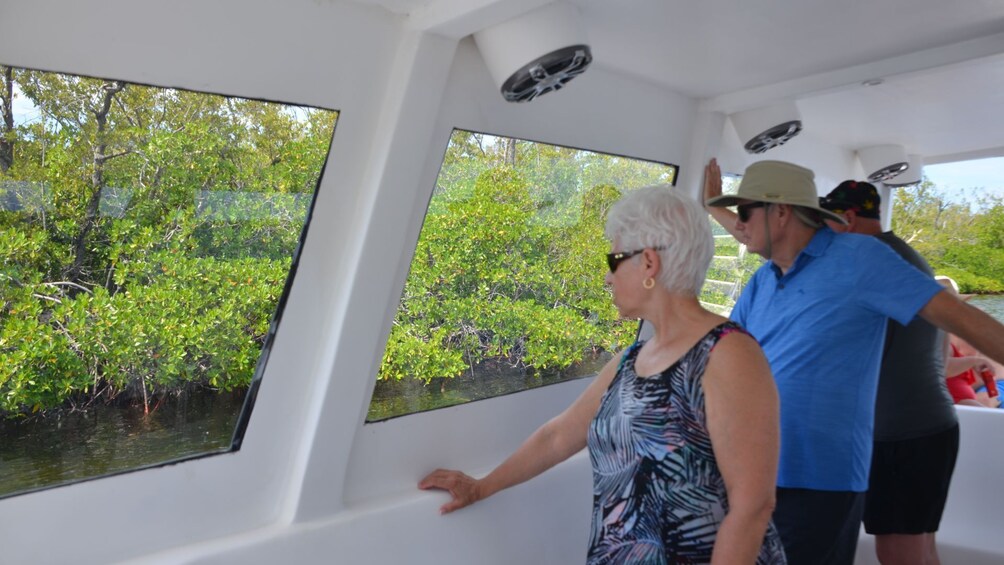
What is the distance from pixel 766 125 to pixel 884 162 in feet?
5.09

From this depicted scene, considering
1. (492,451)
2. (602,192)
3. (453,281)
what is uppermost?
(602,192)

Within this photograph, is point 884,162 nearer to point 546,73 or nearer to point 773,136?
point 773,136

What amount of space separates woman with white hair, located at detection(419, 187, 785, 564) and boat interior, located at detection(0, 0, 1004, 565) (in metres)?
0.72

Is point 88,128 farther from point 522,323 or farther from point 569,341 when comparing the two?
point 569,341

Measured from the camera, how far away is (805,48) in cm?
275

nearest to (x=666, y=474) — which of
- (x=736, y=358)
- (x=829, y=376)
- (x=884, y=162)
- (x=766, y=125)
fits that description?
(x=736, y=358)

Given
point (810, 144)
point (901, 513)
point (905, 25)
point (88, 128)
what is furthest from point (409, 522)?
point (810, 144)

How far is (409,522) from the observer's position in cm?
250

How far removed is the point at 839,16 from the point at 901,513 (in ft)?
5.50

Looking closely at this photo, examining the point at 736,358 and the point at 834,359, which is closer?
the point at 736,358

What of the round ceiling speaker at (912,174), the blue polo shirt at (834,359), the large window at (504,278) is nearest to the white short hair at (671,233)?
the blue polo shirt at (834,359)

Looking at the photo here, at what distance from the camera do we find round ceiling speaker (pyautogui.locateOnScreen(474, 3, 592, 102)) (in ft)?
7.14

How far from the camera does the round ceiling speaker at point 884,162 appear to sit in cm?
Answer: 464

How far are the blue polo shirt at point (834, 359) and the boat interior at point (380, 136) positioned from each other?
800 mm
